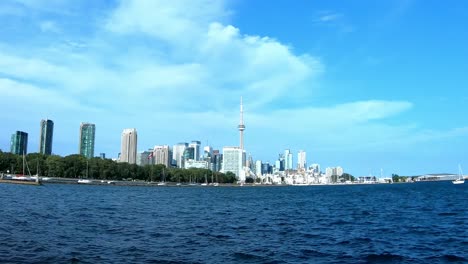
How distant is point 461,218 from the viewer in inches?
2032

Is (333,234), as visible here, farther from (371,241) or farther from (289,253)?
(289,253)

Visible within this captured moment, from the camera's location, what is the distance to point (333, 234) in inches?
1486

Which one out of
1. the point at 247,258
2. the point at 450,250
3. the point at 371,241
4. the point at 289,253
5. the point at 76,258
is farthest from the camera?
the point at 371,241

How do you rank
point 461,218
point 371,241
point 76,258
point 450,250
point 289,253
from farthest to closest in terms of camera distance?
point 461,218, point 371,241, point 450,250, point 289,253, point 76,258

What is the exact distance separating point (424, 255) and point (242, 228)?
1684 centimetres

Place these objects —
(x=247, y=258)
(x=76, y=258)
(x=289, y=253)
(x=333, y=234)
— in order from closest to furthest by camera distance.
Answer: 1. (x=76, y=258)
2. (x=247, y=258)
3. (x=289, y=253)
4. (x=333, y=234)

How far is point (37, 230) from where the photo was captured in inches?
1350

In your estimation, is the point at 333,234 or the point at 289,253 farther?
the point at 333,234

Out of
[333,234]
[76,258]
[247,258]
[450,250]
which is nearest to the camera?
[76,258]

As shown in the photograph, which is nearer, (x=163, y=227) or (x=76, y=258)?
(x=76, y=258)

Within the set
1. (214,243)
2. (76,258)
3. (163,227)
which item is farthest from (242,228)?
(76,258)

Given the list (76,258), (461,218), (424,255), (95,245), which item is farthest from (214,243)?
(461,218)

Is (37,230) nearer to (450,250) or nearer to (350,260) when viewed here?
(350,260)

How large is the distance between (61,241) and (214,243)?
33.4 feet
